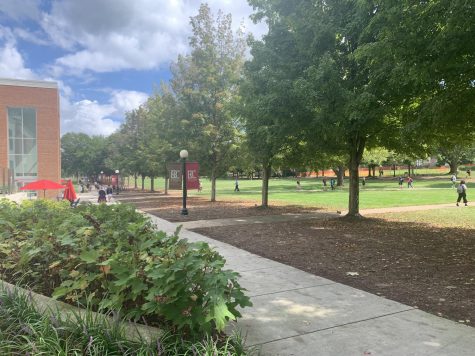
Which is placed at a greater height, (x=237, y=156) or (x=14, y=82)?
(x=14, y=82)

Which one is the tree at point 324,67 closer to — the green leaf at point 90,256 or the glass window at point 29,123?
the green leaf at point 90,256

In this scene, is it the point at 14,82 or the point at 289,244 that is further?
the point at 14,82

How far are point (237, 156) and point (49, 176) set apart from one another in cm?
2526

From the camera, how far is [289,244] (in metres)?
10.5

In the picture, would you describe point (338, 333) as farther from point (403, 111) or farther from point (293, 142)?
point (293, 142)

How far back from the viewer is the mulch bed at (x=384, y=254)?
6027 mm

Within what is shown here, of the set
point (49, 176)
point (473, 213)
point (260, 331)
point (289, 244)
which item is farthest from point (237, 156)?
point (49, 176)

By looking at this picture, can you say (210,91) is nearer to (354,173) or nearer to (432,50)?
(354,173)

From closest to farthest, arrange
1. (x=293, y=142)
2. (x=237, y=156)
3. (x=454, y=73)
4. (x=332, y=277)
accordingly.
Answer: (x=332, y=277) → (x=454, y=73) → (x=293, y=142) → (x=237, y=156)

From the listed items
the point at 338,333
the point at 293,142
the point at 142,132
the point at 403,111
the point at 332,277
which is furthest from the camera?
the point at 142,132

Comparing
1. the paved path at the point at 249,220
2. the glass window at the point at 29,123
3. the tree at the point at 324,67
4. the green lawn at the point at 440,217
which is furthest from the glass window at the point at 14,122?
the green lawn at the point at 440,217

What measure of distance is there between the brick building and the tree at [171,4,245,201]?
2152 centimetres

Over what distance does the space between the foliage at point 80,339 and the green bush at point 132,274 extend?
0.15m

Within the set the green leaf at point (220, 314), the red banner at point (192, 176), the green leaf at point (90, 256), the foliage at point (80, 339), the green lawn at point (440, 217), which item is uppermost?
the red banner at point (192, 176)
